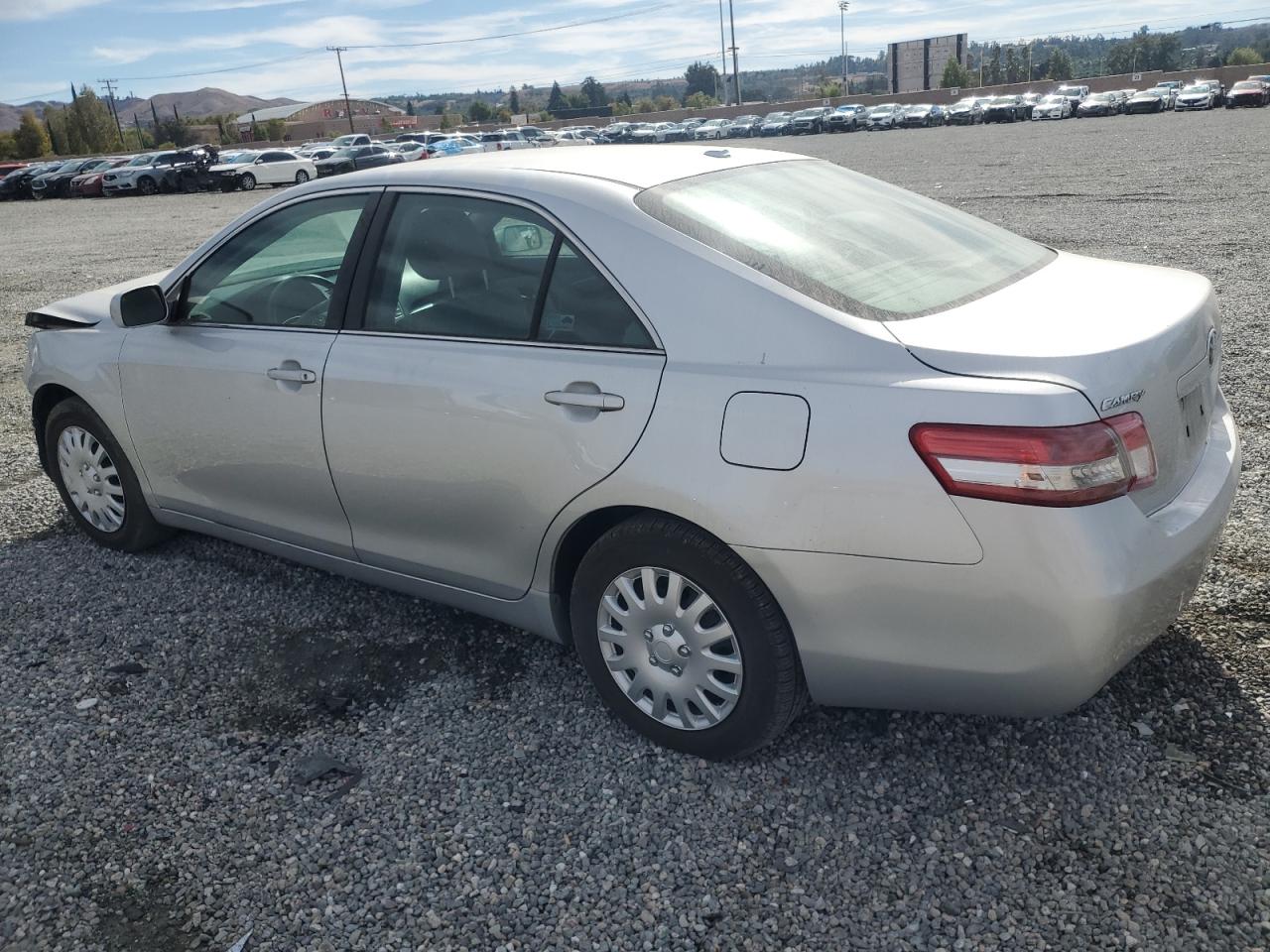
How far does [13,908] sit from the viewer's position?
8.84ft

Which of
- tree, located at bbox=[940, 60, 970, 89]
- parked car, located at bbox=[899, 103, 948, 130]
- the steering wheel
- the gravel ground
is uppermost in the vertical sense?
tree, located at bbox=[940, 60, 970, 89]

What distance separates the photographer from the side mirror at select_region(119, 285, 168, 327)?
13.1 feet

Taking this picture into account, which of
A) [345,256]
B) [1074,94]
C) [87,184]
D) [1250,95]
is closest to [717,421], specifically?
[345,256]

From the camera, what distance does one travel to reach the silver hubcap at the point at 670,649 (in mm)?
2906

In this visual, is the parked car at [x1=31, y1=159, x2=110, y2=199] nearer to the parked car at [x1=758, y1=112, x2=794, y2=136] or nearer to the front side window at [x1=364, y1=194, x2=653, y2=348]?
the parked car at [x1=758, y1=112, x2=794, y2=136]

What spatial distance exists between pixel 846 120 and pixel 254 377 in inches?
2447

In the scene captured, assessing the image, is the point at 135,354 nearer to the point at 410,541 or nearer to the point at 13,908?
the point at 410,541

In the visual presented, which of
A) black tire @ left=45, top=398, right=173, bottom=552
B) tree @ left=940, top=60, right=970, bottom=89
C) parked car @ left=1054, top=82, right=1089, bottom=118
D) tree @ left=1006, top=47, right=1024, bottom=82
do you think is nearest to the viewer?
black tire @ left=45, top=398, right=173, bottom=552

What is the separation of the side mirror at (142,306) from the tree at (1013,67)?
481 ft

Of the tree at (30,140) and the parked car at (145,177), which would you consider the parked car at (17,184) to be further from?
the tree at (30,140)

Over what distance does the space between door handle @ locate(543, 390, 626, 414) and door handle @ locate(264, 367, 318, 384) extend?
1040 millimetres

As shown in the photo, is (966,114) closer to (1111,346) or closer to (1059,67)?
(1111,346)

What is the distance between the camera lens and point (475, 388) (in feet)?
10.5

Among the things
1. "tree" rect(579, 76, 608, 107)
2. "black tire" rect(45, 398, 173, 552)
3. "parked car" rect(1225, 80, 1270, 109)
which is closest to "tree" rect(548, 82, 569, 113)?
"tree" rect(579, 76, 608, 107)
